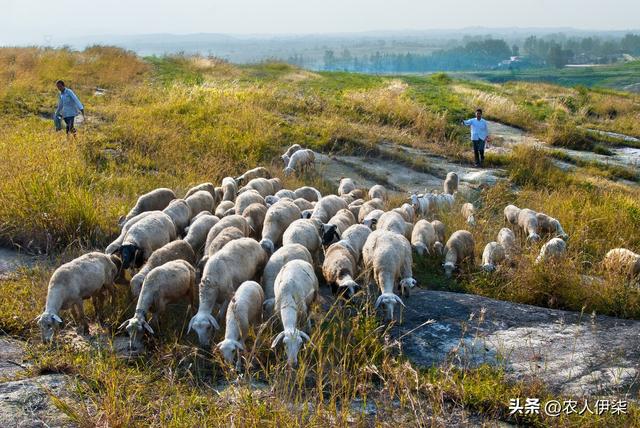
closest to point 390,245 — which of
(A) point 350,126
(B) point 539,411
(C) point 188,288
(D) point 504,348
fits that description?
(D) point 504,348

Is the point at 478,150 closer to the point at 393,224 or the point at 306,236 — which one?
the point at 393,224

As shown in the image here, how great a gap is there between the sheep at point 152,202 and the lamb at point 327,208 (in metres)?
2.61

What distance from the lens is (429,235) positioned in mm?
9969

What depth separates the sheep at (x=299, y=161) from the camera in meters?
14.7

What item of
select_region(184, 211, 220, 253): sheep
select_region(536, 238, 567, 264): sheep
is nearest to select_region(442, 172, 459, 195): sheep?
select_region(536, 238, 567, 264): sheep

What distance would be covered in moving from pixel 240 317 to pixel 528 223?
647 cm

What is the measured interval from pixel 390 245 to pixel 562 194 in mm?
7438

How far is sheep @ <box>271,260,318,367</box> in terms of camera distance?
5758mm

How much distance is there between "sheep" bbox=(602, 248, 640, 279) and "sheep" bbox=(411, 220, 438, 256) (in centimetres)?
259

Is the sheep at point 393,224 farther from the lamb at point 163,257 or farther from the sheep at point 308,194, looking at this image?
the lamb at point 163,257

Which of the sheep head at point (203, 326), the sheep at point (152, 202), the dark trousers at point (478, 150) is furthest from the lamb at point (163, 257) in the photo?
the dark trousers at point (478, 150)

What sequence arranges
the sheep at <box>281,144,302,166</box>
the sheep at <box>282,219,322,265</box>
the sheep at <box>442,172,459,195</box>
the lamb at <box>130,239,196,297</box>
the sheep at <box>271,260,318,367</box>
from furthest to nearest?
the sheep at <box>281,144,302,166</box>
the sheep at <box>442,172,459,195</box>
the sheep at <box>282,219,322,265</box>
the lamb at <box>130,239,196,297</box>
the sheep at <box>271,260,318,367</box>

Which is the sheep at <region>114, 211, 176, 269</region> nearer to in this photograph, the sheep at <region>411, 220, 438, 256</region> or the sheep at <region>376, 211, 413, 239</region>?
the sheep at <region>376, 211, 413, 239</region>

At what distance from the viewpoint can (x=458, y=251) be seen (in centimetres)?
941
